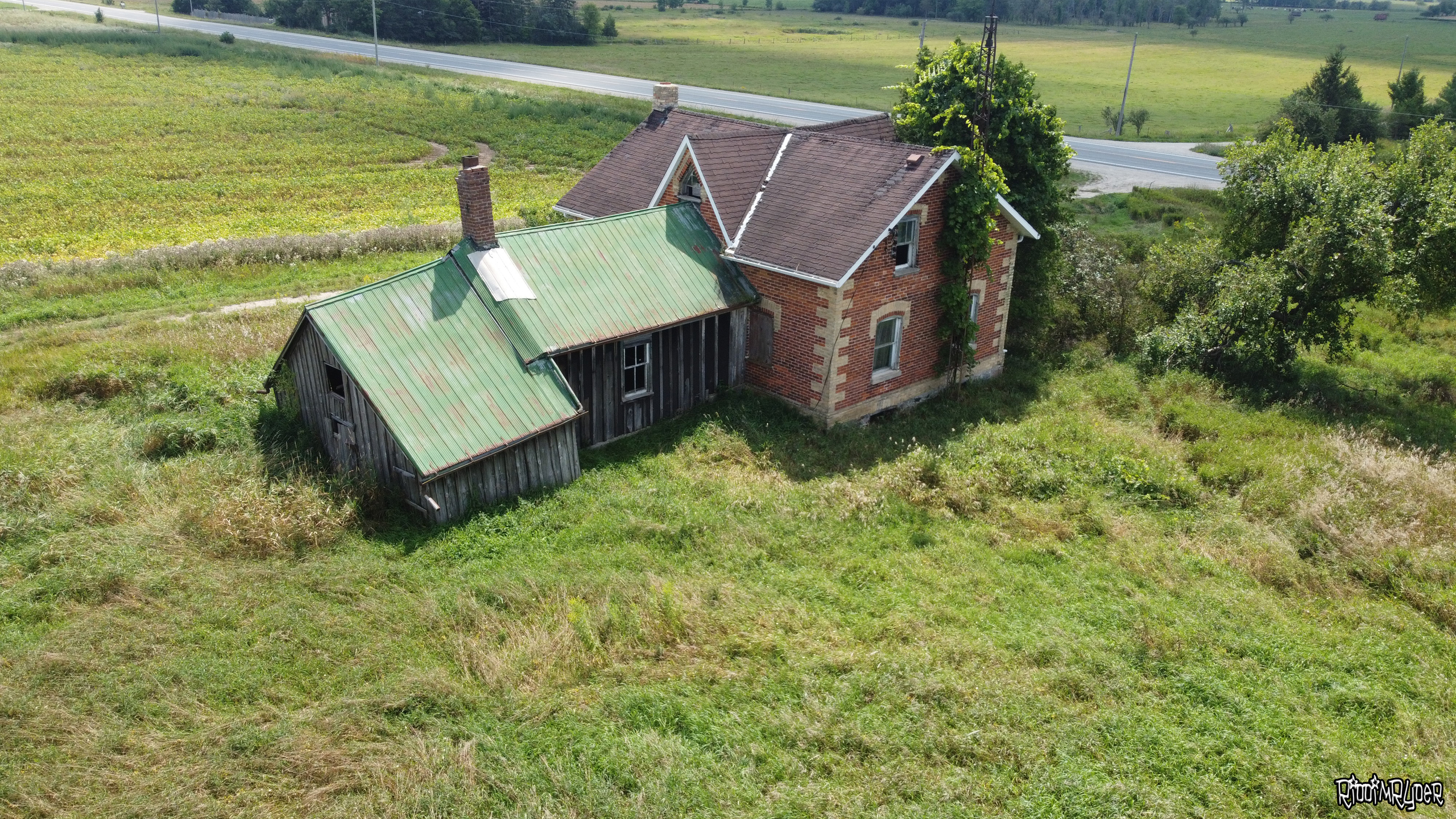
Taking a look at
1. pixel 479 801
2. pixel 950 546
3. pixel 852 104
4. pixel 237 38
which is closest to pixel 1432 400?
pixel 950 546

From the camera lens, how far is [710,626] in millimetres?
13438

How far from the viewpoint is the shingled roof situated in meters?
25.1

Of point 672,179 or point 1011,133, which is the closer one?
point 672,179

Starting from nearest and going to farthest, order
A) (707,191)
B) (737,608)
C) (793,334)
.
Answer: (737,608) → (793,334) → (707,191)

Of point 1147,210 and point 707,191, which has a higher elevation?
point 707,191

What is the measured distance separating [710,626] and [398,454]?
20.5 feet

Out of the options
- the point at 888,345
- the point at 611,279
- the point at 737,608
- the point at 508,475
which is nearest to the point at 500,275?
the point at 611,279

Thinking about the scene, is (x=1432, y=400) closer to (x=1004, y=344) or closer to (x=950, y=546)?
(x=1004, y=344)

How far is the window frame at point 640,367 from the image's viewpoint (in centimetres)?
1972

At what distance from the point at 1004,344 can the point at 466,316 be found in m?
15.4

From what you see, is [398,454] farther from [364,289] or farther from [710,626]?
[710,626]

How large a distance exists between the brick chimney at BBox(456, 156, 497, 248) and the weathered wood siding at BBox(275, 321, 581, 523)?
362 centimetres

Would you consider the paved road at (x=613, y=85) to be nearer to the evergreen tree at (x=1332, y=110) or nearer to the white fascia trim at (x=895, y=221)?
the evergreen tree at (x=1332, y=110)

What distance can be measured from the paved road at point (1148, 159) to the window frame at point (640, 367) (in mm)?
38119
